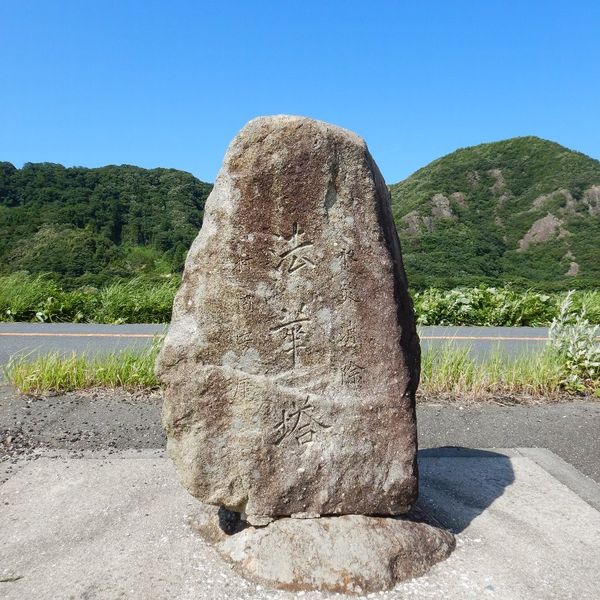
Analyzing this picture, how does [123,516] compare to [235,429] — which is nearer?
[235,429]

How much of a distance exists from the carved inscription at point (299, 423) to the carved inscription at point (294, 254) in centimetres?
66

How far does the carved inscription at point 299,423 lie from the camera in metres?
2.97

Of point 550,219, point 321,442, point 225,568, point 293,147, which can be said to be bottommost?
point 225,568

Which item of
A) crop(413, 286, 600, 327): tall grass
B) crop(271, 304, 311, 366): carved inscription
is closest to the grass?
crop(271, 304, 311, 366): carved inscription

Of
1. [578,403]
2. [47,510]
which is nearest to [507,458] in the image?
[578,403]

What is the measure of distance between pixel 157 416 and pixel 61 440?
85cm

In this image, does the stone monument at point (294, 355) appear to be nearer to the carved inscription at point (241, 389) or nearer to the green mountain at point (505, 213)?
the carved inscription at point (241, 389)

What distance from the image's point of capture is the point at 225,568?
9.44 ft

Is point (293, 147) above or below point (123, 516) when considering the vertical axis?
above

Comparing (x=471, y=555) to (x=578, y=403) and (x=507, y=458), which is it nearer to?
(x=507, y=458)

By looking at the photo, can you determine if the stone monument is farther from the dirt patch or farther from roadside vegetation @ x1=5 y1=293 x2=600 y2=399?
the dirt patch

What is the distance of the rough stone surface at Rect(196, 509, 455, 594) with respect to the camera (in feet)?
9.09

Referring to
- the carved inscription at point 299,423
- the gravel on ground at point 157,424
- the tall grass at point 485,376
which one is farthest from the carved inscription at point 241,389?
the tall grass at point 485,376

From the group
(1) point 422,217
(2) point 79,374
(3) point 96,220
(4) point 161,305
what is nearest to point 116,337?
(4) point 161,305
